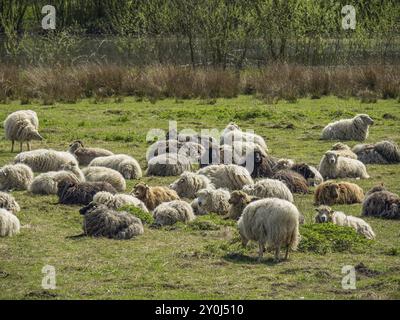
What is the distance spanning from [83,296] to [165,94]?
18.2 meters

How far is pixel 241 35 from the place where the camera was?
3356 cm

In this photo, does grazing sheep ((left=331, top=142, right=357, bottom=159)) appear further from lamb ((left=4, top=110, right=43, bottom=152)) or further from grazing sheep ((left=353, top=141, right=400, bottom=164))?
lamb ((left=4, top=110, right=43, bottom=152))

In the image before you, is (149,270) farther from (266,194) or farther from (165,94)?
(165,94)

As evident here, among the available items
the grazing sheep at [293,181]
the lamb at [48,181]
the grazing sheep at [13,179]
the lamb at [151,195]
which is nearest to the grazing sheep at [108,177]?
the lamb at [48,181]

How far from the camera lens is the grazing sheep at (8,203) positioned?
12.8 metres

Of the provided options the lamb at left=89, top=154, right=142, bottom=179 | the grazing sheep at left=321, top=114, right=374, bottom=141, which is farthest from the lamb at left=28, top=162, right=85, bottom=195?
the grazing sheep at left=321, top=114, right=374, bottom=141

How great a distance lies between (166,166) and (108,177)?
1.61 meters

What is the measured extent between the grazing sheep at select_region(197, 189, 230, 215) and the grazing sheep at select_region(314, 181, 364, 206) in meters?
1.46

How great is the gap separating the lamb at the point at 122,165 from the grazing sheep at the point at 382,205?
4.34m

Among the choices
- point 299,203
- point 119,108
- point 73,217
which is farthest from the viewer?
point 119,108

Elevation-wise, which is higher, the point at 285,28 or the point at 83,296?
the point at 285,28

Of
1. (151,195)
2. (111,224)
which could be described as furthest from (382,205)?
(111,224)
